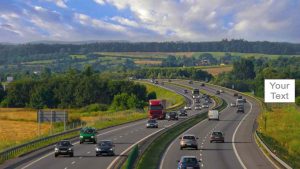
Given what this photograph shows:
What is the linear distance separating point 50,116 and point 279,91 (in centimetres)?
2700

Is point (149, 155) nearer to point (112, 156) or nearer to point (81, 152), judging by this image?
point (112, 156)

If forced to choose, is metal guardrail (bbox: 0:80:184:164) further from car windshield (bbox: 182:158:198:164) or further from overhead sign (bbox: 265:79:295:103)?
overhead sign (bbox: 265:79:295:103)

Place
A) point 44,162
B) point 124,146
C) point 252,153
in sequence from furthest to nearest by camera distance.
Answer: point 124,146 → point 252,153 → point 44,162

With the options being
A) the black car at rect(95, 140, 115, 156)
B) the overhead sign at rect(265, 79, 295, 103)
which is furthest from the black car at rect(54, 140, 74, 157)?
the overhead sign at rect(265, 79, 295, 103)

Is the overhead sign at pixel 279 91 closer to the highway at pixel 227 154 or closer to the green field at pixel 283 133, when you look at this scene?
the green field at pixel 283 133

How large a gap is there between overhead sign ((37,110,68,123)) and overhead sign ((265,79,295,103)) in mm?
24569

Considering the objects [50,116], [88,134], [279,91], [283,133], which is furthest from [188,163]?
[283,133]

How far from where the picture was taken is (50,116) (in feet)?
259

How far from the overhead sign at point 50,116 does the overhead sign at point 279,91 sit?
24.6 meters

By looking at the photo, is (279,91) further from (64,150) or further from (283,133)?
(64,150)

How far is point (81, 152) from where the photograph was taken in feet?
187

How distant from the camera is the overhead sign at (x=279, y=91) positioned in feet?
232

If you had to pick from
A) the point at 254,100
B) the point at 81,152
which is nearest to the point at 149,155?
the point at 81,152

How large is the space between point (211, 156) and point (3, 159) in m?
16.3
